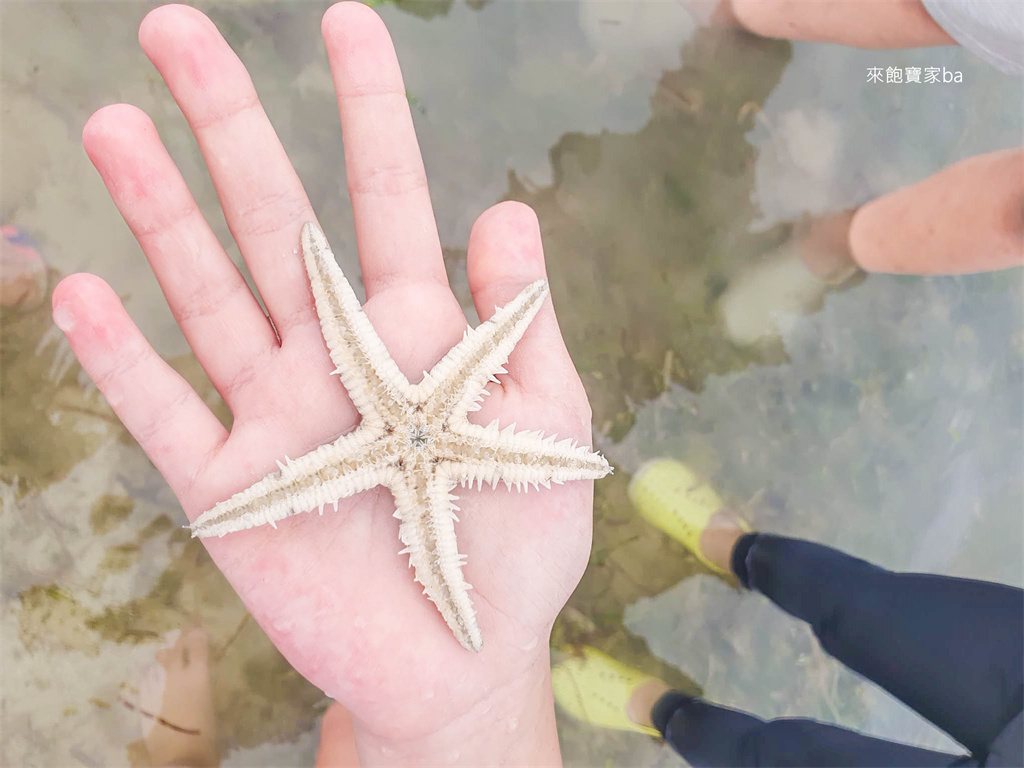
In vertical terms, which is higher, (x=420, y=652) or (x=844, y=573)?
(x=420, y=652)

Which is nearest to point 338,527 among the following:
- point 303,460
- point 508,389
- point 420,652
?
point 303,460

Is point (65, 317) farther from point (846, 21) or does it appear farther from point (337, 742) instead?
point (846, 21)

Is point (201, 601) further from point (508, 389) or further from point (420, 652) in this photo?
point (508, 389)

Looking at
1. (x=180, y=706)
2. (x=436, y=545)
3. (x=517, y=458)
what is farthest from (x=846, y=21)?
(x=180, y=706)

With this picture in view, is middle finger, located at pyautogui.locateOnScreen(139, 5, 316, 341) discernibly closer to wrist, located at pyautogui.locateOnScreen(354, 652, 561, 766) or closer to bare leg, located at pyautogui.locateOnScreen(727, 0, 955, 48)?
wrist, located at pyautogui.locateOnScreen(354, 652, 561, 766)

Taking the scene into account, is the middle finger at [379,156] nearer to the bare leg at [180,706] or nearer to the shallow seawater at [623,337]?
the shallow seawater at [623,337]

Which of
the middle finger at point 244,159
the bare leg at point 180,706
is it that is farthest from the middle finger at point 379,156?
the bare leg at point 180,706

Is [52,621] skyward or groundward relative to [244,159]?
groundward
